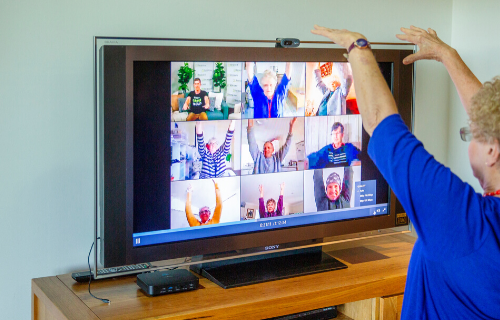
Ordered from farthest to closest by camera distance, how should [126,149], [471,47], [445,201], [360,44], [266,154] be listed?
[471,47]
[266,154]
[126,149]
[360,44]
[445,201]

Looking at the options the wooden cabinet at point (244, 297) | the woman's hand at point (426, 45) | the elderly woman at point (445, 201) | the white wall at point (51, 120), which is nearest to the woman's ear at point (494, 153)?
the elderly woman at point (445, 201)

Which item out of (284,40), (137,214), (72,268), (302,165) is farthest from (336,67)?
(72,268)

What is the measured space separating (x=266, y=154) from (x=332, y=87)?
366 mm

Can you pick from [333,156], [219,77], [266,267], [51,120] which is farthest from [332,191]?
[51,120]

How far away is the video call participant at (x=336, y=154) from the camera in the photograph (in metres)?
1.96

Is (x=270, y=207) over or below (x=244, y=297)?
over

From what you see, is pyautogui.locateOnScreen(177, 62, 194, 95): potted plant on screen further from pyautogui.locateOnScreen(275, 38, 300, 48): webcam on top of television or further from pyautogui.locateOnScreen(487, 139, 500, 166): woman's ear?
pyautogui.locateOnScreen(487, 139, 500, 166): woman's ear

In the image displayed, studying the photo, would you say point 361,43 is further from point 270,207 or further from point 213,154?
point 270,207

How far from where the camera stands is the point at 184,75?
171 cm

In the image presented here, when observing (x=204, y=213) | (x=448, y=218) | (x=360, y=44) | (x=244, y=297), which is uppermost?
(x=360, y=44)

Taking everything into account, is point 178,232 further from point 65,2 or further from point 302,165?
point 65,2

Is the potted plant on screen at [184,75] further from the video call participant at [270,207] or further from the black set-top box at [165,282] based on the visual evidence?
the black set-top box at [165,282]

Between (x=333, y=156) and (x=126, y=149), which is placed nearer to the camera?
(x=126, y=149)

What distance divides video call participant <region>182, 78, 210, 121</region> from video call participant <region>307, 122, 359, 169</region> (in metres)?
0.45
